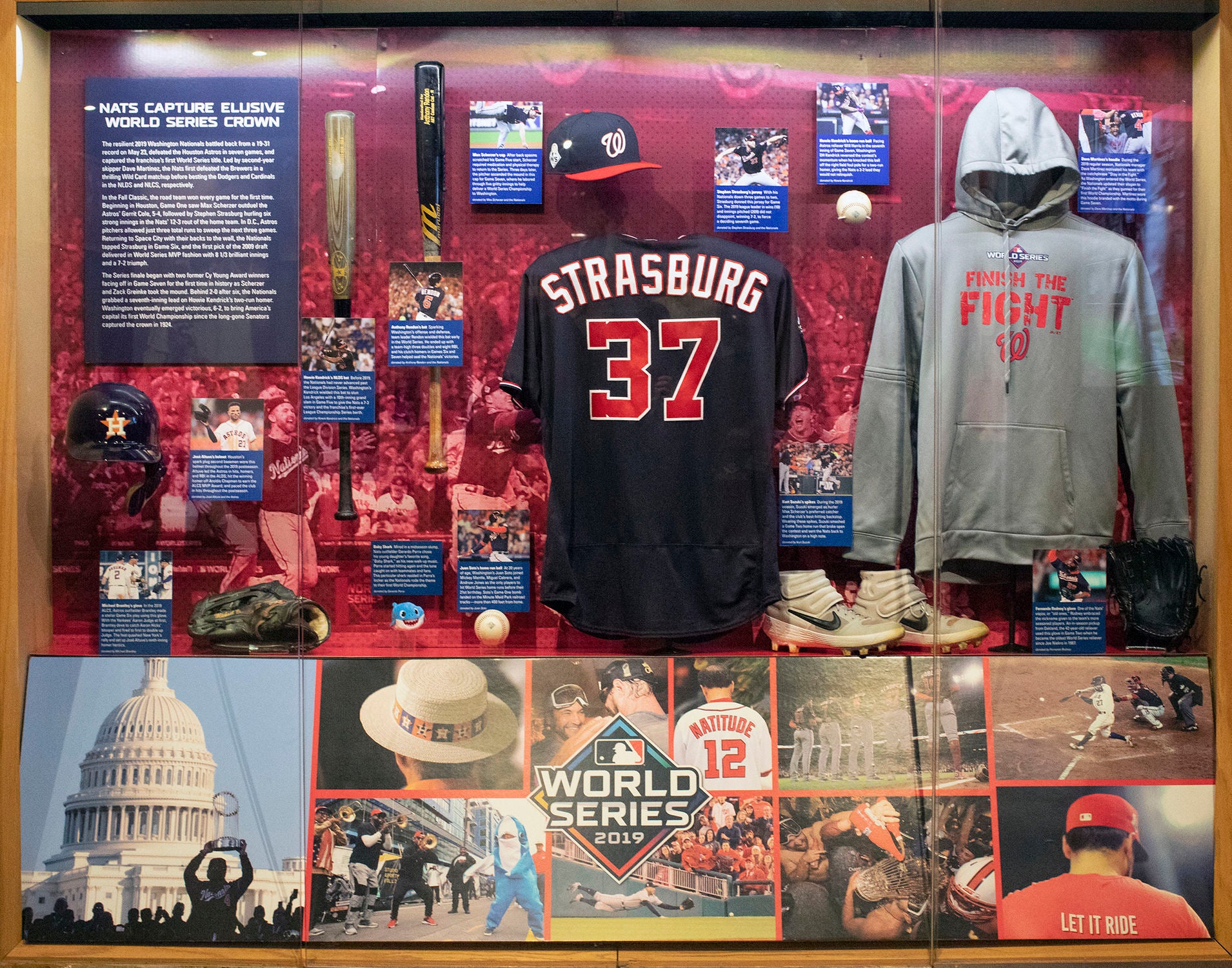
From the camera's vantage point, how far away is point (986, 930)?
2.09 meters

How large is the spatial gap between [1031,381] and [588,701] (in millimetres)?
1337

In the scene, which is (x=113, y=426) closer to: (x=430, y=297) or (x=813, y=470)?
(x=430, y=297)

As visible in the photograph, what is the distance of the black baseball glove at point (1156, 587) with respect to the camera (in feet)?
7.04

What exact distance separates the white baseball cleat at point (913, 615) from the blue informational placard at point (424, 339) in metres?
1.23

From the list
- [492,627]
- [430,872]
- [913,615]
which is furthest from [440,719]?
[913,615]

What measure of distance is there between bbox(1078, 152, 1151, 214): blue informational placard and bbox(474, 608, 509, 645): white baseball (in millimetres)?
1778

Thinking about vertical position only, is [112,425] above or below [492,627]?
above

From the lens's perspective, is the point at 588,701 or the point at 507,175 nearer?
the point at 588,701

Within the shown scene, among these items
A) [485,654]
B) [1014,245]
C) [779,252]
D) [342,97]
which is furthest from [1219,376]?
[342,97]

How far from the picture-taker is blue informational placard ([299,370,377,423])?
87.0 inches

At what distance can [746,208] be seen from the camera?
7.34 ft

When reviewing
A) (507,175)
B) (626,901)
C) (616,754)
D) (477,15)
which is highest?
(477,15)

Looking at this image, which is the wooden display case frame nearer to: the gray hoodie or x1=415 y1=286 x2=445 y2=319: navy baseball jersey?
the gray hoodie

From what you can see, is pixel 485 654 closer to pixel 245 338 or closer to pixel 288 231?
pixel 245 338
